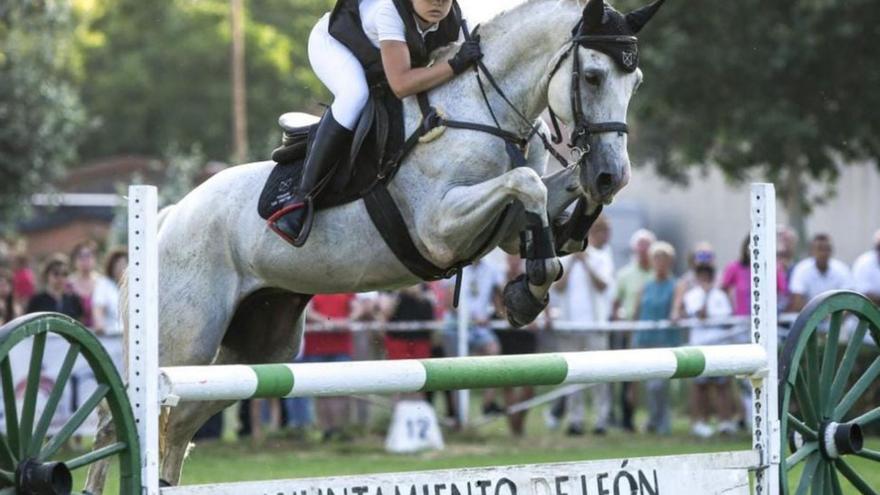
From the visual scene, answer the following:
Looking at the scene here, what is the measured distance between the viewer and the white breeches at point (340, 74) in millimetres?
6324

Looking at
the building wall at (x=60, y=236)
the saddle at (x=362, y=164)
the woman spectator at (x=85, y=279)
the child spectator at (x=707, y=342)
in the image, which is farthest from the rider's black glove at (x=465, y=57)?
the building wall at (x=60, y=236)

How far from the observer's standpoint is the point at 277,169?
21.9ft

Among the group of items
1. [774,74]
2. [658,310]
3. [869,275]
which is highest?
[774,74]

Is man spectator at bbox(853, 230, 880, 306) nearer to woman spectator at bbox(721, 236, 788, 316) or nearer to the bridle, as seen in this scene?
woman spectator at bbox(721, 236, 788, 316)

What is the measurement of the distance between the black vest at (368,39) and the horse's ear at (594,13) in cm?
69

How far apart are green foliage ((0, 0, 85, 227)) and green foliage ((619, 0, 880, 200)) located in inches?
312

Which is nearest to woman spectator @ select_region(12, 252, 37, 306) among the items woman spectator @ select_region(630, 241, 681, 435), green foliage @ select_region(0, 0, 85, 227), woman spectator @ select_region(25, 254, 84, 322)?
woman spectator @ select_region(25, 254, 84, 322)

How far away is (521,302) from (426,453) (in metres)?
5.92

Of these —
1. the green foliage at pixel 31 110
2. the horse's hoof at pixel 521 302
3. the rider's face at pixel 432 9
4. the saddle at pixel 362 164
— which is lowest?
the horse's hoof at pixel 521 302

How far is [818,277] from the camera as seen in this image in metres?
12.8

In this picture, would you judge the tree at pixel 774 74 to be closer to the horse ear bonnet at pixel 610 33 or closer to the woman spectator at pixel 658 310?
the woman spectator at pixel 658 310

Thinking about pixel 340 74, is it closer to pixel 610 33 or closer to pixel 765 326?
pixel 610 33

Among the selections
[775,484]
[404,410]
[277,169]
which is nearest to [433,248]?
[277,169]

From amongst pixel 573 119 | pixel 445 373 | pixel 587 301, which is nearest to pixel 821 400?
pixel 573 119
